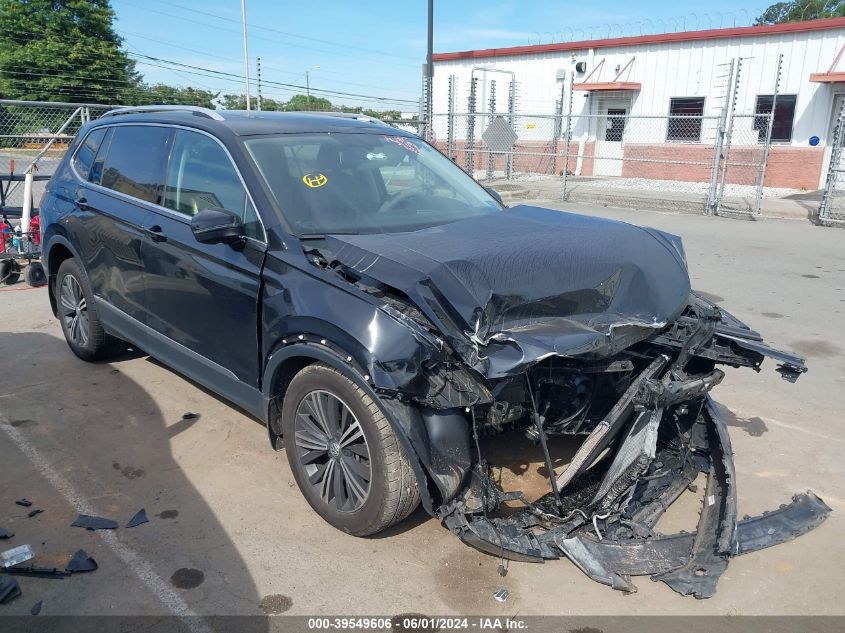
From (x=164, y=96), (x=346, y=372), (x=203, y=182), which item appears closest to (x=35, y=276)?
(x=203, y=182)

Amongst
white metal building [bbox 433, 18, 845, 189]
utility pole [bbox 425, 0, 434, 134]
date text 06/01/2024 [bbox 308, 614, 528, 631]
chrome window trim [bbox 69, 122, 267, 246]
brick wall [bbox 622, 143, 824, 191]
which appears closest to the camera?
date text 06/01/2024 [bbox 308, 614, 528, 631]

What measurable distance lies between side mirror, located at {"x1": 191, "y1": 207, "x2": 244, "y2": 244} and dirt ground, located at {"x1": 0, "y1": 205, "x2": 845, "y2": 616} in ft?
4.55

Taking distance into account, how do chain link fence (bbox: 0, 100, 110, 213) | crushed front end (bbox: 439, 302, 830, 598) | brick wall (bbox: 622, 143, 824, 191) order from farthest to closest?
1. brick wall (bbox: 622, 143, 824, 191)
2. chain link fence (bbox: 0, 100, 110, 213)
3. crushed front end (bbox: 439, 302, 830, 598)

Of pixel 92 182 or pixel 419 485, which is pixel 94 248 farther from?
pixel 419 485

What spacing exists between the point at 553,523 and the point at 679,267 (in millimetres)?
1548

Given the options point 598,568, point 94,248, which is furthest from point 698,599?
point 94,248

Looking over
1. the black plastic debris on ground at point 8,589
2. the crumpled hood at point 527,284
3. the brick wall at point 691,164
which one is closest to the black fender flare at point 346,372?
the crumpled hood at point 527,284

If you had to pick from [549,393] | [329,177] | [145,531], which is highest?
[329,177]

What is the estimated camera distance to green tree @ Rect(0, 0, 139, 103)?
113 ft

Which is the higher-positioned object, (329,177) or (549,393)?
(329,177)

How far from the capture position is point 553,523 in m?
3.21

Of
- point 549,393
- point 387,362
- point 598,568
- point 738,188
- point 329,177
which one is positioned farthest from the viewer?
point 738,188

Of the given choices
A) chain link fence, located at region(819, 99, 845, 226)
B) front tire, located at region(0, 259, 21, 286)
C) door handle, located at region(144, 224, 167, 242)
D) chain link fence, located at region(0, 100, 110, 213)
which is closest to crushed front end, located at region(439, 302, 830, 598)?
door handle, located at region(144, 224, 167, 242)

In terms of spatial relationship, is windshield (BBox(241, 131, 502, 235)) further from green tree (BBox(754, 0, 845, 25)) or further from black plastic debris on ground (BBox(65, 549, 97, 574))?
green tree (BBox(754, 0, 845, 25))
